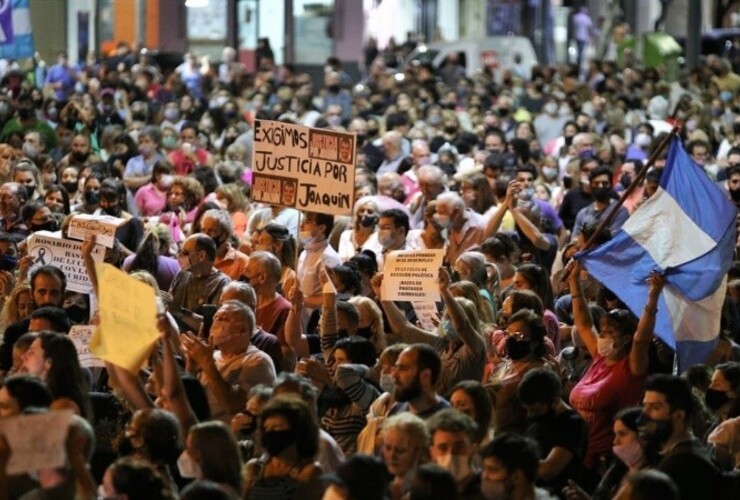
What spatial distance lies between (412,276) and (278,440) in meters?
3.67

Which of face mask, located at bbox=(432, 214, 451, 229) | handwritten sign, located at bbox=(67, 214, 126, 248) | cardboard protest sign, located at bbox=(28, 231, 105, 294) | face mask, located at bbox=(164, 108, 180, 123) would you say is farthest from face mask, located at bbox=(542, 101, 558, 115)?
cardboard protest sign, located at bbox=(28, 231, 105, 294)

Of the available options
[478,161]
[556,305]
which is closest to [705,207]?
[556,305]

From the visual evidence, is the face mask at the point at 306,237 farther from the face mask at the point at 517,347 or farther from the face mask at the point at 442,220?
the face mask at the point at 517,347

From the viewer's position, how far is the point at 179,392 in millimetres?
9234

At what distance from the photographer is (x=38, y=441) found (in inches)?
269

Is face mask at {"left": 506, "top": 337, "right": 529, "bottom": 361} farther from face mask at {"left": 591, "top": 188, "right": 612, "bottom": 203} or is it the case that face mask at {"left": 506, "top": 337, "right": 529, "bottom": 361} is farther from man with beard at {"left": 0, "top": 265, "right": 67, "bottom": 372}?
face mask at {"left": 591, "top": 188, "right": 612, "bottom": 203}

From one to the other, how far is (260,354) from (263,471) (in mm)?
2053

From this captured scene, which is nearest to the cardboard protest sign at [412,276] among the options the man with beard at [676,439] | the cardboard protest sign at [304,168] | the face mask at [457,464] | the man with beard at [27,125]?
the cardboard protest sign at [304,168]

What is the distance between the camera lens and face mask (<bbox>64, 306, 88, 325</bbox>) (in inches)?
488

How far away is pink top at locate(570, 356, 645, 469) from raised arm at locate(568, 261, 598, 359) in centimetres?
61

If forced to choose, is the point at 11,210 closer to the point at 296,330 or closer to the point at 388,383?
the point at 296,330

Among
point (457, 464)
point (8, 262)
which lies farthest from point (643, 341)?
point (8, 262)

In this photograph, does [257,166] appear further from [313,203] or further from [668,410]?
[668,410]

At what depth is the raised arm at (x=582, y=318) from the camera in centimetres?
1097
